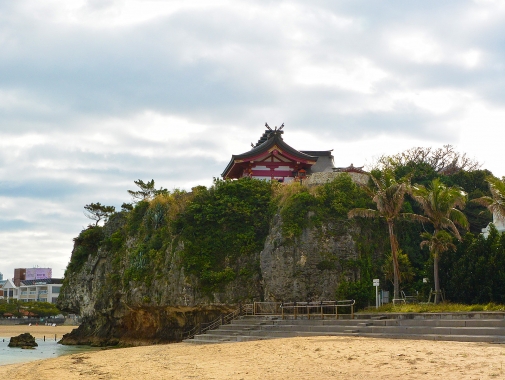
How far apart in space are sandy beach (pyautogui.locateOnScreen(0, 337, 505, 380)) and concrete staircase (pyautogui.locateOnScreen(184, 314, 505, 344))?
4.84ft

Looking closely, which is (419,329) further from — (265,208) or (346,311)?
(265,208)

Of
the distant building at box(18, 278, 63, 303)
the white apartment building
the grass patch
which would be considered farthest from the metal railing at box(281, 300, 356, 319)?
the distant building at box(18, 278, 63, 303)

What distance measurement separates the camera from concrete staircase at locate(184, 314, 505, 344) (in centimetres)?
2239

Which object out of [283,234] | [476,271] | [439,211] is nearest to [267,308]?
[283,234]

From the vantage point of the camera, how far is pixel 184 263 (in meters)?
40.5

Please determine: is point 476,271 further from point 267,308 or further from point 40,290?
point 40,290

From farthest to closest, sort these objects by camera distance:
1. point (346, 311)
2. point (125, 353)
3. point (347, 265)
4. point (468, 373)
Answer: point (347, 265), point (346, 311), point (125, 353), point (468, 373)

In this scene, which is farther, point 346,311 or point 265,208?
point 265,208

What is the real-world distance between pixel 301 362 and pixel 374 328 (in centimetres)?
714

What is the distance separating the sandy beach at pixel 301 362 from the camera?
53.5ft

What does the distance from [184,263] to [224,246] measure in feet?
8.67

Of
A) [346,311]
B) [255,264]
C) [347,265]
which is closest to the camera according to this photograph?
[346,311]

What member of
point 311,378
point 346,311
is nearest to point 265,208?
point 346,311

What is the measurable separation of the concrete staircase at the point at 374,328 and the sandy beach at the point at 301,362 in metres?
1.47
